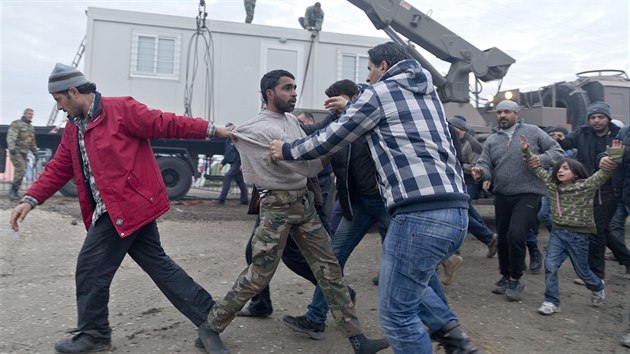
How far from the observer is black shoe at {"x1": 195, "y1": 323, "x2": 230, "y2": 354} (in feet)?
11.0

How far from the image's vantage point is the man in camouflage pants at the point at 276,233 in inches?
132

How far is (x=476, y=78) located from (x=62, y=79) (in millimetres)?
8920

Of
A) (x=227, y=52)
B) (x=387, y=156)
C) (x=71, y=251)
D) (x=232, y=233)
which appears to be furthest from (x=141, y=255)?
(x=227, y=52)

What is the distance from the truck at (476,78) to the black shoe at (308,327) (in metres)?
6.91

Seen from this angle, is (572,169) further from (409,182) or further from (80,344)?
(80,344)

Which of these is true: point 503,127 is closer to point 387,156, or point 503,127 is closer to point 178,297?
point 387,156

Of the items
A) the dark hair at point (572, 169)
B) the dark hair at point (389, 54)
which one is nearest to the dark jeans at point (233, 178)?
the dark hair at point (572, 169)

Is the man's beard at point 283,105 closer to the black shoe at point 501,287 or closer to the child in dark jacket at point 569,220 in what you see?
the child in dark jacket at point 569,220

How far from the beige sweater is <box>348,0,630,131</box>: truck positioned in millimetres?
7068

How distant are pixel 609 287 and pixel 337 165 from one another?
3.54 m

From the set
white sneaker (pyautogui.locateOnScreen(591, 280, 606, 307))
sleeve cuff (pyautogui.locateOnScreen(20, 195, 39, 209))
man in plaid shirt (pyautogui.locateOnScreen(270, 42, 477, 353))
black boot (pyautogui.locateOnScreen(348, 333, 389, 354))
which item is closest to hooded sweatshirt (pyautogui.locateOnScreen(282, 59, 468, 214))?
man in plaid shirt (pyautogui.locateOnScreen(270, 42, 477, 353))

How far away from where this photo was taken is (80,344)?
11.0ft

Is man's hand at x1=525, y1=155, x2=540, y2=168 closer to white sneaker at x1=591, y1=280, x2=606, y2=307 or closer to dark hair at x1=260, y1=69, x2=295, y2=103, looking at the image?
white sneaker at x1=591, y1=280, x2=606, y2=307

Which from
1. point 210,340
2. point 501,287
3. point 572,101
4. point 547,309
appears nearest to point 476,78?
point 572,101
